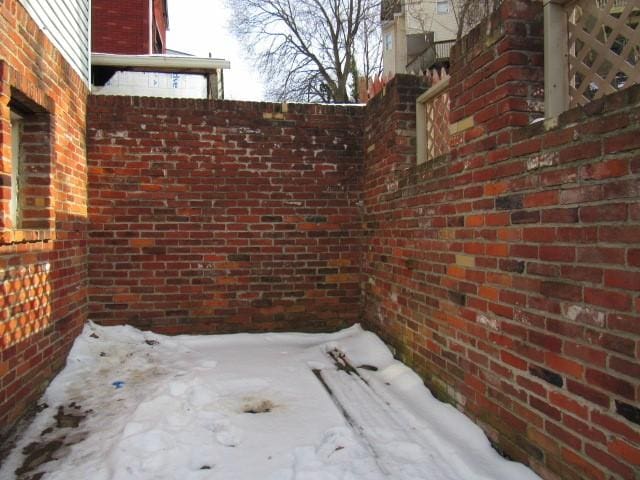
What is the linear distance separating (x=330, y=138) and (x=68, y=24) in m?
3.14

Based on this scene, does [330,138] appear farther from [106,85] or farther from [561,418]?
[106,85]

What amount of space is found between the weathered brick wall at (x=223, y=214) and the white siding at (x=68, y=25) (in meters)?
0.84

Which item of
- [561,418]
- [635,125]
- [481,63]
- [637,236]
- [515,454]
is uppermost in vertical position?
[481,63]

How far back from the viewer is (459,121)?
2836mm

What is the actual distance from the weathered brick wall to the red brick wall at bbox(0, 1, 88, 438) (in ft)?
1.06

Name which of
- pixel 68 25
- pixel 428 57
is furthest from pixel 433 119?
pixel 428 57

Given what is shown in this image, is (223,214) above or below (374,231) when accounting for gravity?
above

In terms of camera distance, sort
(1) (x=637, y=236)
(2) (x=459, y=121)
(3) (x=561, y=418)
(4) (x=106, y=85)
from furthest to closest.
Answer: (4) (x=106, y=85) → (2) (x=459, y=121) → (3) (x=561, y=418) → (1) (x=637, y=236)

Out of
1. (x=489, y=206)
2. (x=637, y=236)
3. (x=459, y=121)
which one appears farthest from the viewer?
(x=459, y=121)

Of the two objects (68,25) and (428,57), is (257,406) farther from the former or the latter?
(428,57)

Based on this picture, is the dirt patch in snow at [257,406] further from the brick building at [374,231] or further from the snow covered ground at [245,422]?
the brick building at [374,231]

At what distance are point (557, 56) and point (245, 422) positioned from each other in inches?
→ 107

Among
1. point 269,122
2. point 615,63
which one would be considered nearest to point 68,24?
point 269,122

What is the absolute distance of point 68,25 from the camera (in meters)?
4.89
